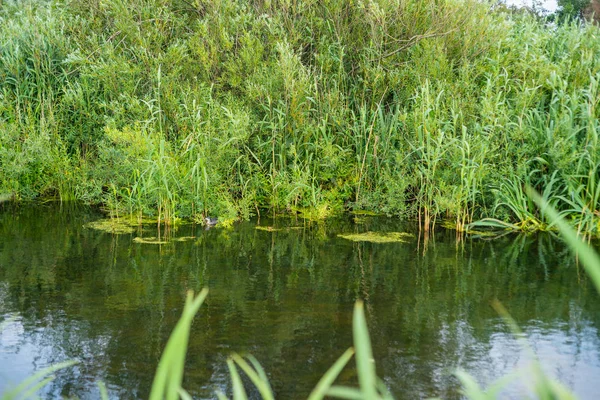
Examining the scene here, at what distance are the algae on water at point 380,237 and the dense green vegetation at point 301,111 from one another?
1.89ft

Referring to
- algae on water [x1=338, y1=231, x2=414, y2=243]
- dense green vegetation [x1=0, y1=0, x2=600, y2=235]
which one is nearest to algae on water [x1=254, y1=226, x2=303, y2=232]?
dense green vegetation [x1=0, y1=0, x2=600, y2=235]

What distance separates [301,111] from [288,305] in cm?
384

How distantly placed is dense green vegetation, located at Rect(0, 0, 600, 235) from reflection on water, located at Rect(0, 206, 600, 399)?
2.21 feet

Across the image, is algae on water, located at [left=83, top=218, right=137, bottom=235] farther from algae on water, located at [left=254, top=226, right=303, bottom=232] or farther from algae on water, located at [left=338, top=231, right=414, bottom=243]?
algae on water, located at [left=338, top=231, right=414, bottom=243]

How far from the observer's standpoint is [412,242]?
7.43 meters

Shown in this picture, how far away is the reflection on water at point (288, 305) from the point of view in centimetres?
430

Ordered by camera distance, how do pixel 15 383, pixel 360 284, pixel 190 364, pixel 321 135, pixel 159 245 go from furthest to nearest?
pixel 321 135 < pixel 159 245 < pixel 360 284 < pixel 190 364 < pixel 15 383

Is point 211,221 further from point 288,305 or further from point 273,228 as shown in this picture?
point 288,305

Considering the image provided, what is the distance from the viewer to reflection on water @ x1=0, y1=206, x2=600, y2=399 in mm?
4305

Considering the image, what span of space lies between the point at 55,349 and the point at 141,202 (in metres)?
3.65

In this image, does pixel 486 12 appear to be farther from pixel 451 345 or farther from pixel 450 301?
pixel 451 345

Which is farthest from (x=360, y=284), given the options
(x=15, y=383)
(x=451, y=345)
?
(x=15, y=383)

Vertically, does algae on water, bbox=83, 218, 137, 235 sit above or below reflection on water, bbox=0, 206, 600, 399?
above

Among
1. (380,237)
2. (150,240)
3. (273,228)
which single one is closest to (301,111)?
(273,228)
